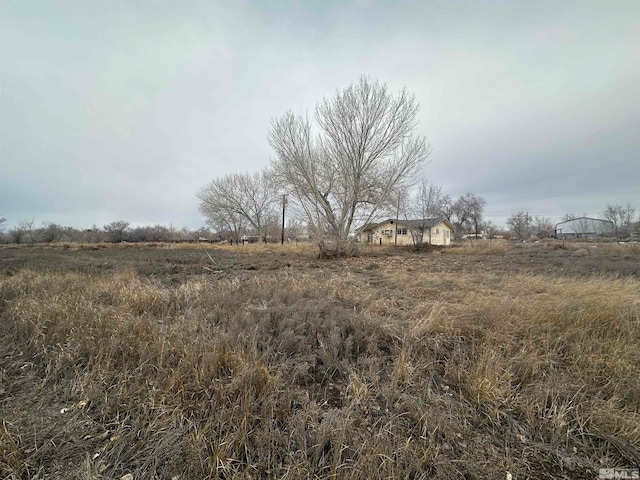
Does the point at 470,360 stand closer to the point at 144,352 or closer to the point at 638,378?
the point at 638,378

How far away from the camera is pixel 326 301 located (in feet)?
15.4

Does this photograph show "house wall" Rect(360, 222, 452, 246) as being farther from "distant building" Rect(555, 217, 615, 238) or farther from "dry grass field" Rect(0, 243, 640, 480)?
"dry grass field" Rect(0, 243, 640, 480)

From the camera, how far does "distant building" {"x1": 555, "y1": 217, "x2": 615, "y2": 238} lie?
170 ft

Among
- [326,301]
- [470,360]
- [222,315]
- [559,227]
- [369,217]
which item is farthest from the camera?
[559,227]

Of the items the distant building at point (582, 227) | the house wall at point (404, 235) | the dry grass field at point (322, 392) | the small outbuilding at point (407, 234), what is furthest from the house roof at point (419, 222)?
the distant building at point (582, 227)

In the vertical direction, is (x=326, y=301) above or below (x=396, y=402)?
above

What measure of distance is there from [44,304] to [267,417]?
477 cm

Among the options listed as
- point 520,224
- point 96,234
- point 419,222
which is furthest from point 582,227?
point 96,234

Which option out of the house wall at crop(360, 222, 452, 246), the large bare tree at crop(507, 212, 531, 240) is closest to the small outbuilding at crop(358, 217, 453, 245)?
the house wall at crop(360, 222, 452, 246)

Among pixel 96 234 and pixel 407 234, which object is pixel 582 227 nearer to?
pixel 407 234

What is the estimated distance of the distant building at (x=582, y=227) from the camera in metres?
51.9

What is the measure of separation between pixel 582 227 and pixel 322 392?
8051 cm

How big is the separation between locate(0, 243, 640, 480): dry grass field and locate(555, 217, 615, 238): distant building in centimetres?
6765

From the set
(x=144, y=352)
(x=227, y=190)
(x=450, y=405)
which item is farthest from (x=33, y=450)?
(x=227, y=190)
